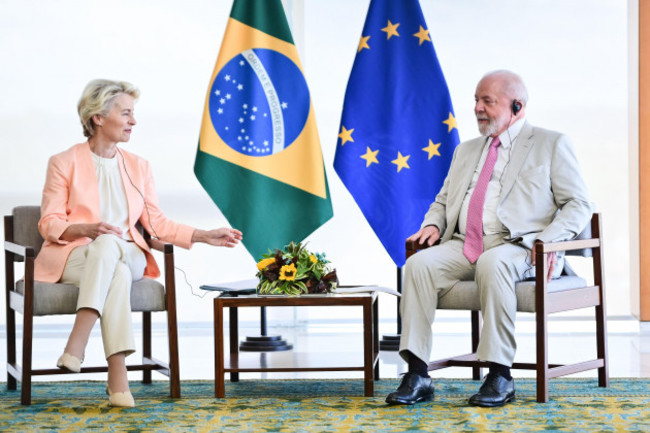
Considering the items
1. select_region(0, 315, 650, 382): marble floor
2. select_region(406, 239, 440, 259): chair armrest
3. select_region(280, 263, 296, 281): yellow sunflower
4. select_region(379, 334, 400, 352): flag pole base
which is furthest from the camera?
select_region(379, 334, 400, 352): flag pole base

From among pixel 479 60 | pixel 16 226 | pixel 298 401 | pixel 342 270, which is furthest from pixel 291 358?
pixel 479 60

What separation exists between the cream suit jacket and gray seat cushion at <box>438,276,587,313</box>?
0.17m

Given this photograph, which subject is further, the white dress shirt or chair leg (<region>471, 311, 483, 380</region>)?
chair leg (<region>471, 311, 483, 380</region>)

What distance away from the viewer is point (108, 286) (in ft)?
10.5

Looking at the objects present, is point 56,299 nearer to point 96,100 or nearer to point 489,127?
point 96,100

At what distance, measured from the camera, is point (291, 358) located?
3559 millimetres

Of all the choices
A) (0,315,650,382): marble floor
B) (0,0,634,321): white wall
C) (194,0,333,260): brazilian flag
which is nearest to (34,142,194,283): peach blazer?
(0,315,650,382): marble floor

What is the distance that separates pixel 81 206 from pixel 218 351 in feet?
2.50

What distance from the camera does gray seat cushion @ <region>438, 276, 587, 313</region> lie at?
3121 mm

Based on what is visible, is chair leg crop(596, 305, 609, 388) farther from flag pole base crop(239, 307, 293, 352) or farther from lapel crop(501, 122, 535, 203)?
flag pole base crop(239, 307, 293, 352)

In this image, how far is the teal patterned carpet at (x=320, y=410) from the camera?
273 centimetres

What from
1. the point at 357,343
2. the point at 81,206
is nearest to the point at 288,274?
the point at 81,206

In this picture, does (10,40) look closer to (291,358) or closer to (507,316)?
(291,358)

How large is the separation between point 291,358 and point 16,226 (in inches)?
45.5
